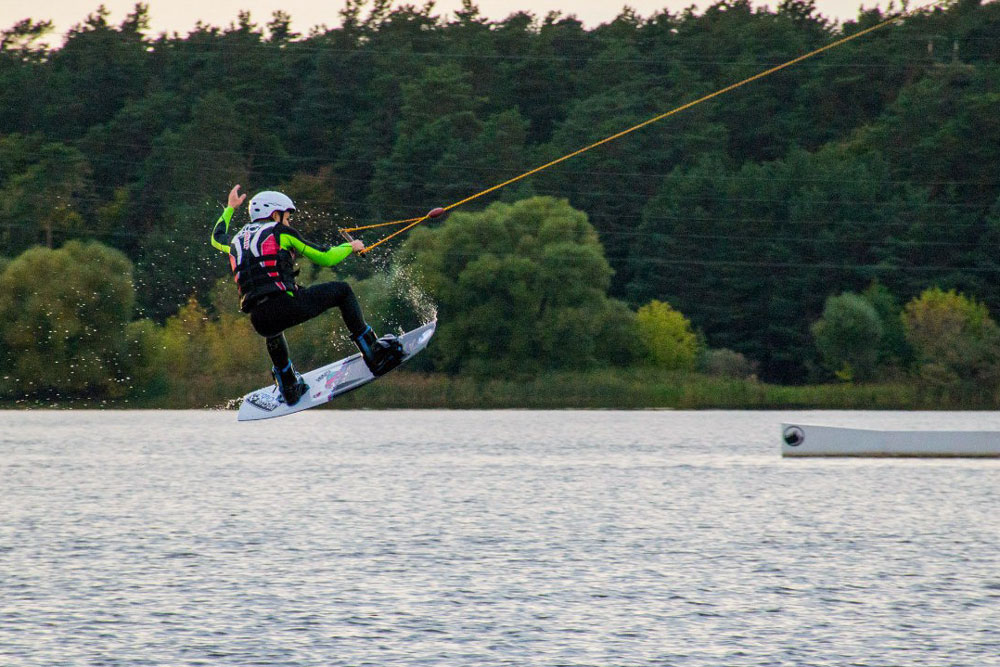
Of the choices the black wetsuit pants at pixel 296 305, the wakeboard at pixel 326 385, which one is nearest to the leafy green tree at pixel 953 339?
the wakeboard at pixel 326 385

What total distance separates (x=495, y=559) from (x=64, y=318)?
42156 mm

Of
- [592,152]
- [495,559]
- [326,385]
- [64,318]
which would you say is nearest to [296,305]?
[326,385]

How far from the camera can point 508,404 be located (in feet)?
265

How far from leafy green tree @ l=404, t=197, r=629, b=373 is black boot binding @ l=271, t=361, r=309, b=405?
56.2 metres

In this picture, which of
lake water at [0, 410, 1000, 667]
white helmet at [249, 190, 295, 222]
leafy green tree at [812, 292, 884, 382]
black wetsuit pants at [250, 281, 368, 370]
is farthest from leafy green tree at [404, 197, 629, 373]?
white helmet at [249, 190, 295, 222]

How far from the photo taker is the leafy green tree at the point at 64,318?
64.2 m

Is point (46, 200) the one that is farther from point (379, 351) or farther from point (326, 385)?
point (379, 351)

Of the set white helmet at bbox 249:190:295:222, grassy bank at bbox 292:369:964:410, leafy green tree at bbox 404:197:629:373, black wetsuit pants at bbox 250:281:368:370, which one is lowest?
grassy bank at bbox 292:369:964:410

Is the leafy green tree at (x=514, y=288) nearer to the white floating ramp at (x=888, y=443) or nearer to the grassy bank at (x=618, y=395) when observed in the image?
the grassy bank at (x=618, y=395)

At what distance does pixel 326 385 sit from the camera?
1956cm

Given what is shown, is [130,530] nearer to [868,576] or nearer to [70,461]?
[868,576]

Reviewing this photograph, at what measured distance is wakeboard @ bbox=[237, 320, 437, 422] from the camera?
19016 millimetres

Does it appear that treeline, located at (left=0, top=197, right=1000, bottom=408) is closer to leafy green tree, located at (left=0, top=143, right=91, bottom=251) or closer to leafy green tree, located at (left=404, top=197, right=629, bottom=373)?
leafy green tree, located at (left=404, top=197, right=629, bottom=373)

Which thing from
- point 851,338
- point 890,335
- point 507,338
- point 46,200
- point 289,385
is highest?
point 46,200
